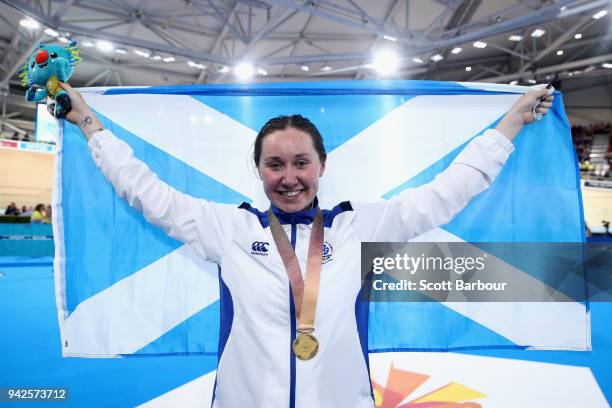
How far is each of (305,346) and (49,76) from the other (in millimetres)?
1723

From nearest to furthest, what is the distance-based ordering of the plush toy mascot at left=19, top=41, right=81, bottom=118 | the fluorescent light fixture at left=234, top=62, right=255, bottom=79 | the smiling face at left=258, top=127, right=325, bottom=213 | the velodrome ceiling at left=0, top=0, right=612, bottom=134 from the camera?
1. the smiling face at left=258, top=127, right=325, bottom=213
2. the plush toy mascot at left=19, top=41, right=81, bottom=118
3. the velodrome ceiling at left=0, top=0, right=612, bottom=134
4. the fluorescent light fixture at left=234, top=62, right=255, bottom=79

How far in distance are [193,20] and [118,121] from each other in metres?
11.6

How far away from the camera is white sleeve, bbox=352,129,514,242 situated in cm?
157

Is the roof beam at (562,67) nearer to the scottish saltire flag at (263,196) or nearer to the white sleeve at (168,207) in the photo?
the scottish saltire flag at (263,196)

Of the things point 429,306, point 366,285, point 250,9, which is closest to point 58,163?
point 366,285

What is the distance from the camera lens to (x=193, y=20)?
12242 millimetres

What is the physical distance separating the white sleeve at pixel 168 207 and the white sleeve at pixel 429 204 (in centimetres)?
57

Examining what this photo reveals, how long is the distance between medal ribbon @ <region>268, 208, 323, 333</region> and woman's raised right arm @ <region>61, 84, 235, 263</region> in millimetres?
247

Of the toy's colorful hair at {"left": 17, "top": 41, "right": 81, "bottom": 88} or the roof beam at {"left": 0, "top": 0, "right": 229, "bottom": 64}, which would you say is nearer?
the toy's colorful hair at {"left": 17, "top": 41, "right": 81, "bottom": 88}

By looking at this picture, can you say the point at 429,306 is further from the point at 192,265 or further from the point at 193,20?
the point at 193,20

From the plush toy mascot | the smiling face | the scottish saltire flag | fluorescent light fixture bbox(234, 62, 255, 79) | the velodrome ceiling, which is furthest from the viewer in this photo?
fluorescent light fixture bbox(234, 62, 255, 79)

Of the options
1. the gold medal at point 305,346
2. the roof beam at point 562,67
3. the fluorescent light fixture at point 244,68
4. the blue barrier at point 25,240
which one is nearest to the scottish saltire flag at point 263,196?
the gold medal at point 305,346

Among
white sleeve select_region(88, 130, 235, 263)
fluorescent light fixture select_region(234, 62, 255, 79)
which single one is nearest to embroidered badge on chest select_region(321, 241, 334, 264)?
white sleeve select_region(88, 130, 235, 263)

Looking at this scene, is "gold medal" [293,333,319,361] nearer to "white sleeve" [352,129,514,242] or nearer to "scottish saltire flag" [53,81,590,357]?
"white sleeve" [352,129,514,242]
